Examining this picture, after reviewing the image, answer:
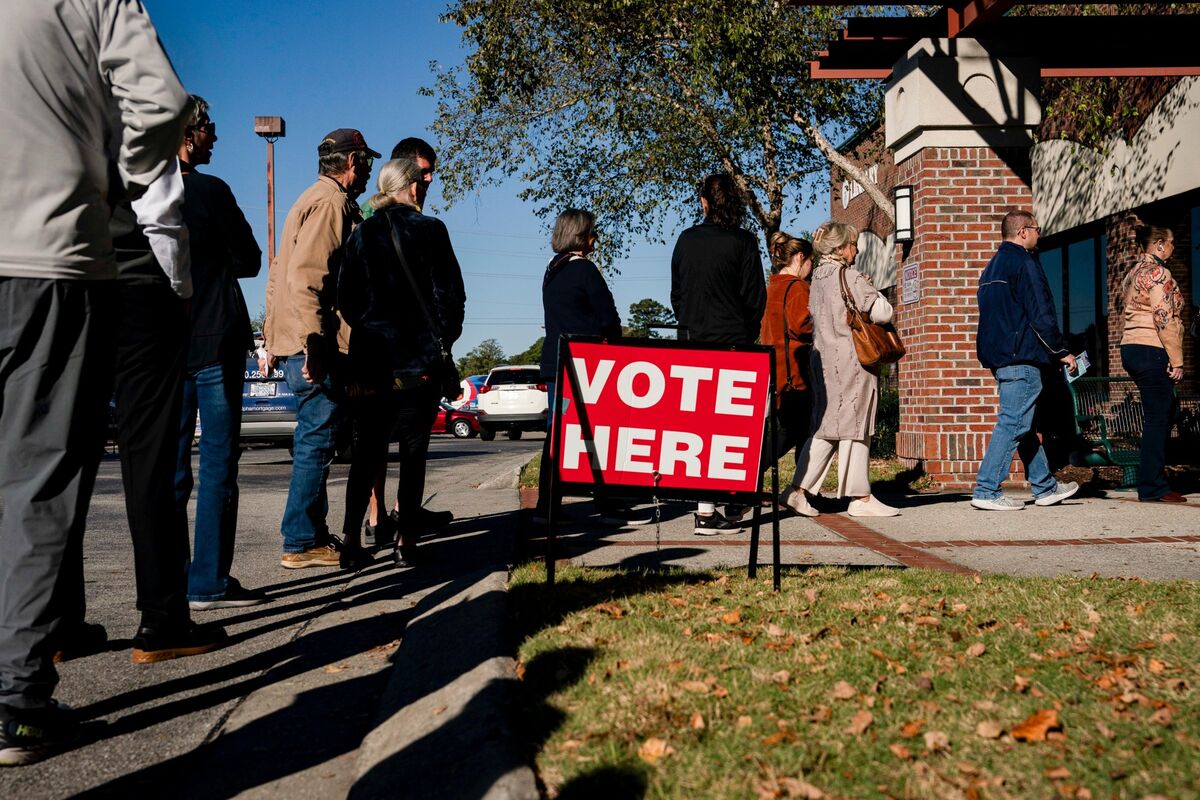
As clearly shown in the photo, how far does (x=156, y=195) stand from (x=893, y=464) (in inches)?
324

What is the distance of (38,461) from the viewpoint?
9.92ft

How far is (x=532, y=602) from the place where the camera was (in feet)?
14.1

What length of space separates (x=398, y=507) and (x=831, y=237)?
3537 millimetres

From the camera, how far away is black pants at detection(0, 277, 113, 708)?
2965 millimetres

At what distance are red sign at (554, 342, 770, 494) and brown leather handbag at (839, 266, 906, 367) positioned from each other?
2.73 metres

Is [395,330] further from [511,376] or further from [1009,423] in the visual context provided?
[511,376]

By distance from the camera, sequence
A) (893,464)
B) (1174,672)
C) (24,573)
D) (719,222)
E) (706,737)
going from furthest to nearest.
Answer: (893,464) < (719,222) < (1174,672) < (24,573) < (706,737)

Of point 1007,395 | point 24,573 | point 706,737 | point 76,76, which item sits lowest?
point 706,737

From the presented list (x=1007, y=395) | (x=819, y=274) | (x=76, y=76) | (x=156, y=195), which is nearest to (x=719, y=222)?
(x=819, y=274)

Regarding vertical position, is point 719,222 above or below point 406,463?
above

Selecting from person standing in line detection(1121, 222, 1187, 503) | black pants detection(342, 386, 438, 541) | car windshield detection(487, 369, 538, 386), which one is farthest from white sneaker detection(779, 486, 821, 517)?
car windshield detection(487, 369, 538, 386)

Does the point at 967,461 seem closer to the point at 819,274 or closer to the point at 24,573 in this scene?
the point at 819,274

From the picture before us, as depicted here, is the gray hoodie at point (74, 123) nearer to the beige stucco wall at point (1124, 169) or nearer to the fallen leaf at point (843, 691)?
the fallen leaf at point (843, 691)

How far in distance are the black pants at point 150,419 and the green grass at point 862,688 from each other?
1299 millimetres
